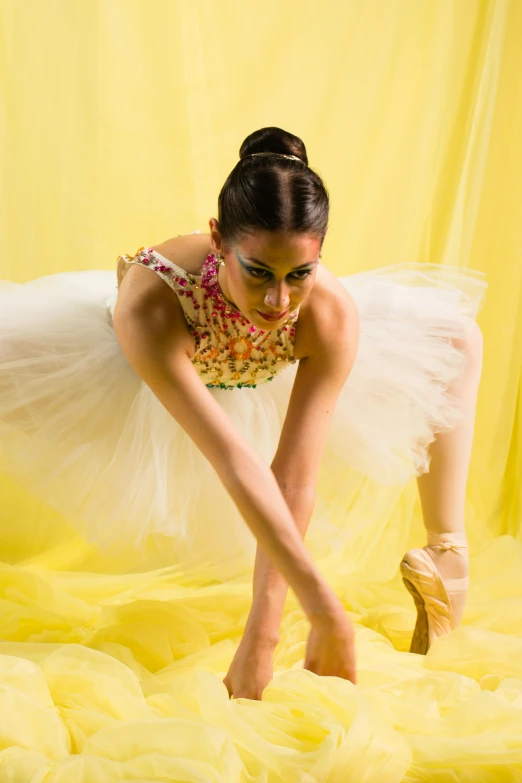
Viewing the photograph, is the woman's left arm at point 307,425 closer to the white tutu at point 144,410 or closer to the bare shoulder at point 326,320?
the bare shoulder at point 326,320

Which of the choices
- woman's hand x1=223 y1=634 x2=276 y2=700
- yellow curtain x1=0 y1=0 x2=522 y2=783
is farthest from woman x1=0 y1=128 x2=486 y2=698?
yellow curtain x1=0 y1=0 x2=522 y2=783

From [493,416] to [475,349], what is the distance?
27.5 inches

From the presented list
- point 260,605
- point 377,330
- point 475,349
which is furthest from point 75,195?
point 260,605

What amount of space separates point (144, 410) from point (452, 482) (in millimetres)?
552

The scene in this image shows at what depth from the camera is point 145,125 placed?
2.22 metres

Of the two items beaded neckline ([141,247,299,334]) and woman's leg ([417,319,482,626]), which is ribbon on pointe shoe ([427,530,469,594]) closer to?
woman's leg ([417,319,482,626])

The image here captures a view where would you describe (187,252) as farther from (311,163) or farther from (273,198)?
(311,163)

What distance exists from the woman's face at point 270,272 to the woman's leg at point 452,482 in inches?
19.7

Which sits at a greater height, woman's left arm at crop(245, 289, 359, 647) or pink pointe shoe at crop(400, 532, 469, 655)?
woman's left arm at crop(245, 289, 359, 647)

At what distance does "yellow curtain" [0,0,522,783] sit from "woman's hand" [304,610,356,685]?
0.87 feet

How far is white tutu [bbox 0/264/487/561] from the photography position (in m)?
1.69

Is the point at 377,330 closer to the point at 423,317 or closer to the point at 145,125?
the point at 423,317

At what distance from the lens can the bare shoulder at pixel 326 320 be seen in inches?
56.8

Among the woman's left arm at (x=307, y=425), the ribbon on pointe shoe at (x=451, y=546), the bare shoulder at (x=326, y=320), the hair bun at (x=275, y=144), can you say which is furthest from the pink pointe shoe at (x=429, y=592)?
the hair bun at (x=275, y=144)
